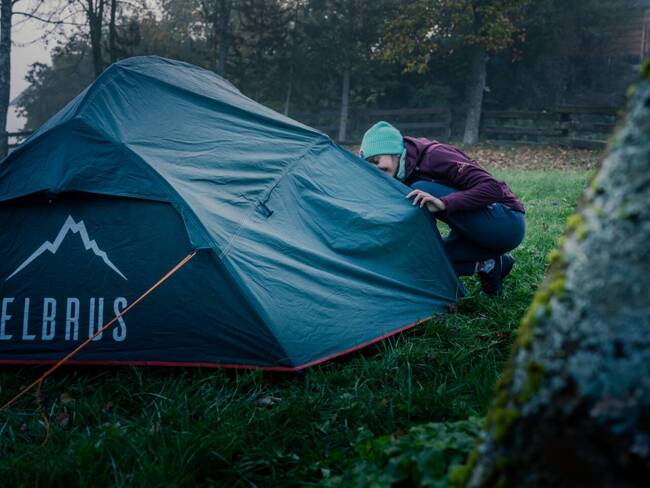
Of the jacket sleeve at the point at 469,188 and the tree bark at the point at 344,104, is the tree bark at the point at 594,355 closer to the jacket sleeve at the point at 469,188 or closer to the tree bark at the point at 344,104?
the jacket sleeve at the point at 469,188

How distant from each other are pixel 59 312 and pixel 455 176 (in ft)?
7.70

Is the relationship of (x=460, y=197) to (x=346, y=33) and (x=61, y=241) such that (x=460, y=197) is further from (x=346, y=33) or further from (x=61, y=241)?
(x=346, y=33)

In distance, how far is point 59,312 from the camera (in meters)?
2.98

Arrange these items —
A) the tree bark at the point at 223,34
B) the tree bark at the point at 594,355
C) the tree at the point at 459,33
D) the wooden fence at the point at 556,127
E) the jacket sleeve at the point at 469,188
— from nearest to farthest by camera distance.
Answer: the tree bark at the point at 594,355 → the jacket sleeve at the point at 469,188 → the wooden fence at the point at 556,127 → the tree at the point at 459,33 → the tree bark at the point at 223,34

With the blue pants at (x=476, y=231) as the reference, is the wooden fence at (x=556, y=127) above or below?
above

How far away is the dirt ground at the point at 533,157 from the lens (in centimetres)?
1394

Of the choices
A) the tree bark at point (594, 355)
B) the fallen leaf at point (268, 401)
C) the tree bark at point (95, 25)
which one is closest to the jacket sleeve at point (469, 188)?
the fallen leaf at point (268, 401)

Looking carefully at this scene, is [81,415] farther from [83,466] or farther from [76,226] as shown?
[76,226]

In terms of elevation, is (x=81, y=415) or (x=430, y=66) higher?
(x=430, y=66)

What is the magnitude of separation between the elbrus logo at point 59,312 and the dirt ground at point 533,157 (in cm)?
1180

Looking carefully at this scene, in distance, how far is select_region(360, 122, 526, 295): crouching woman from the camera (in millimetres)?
3688

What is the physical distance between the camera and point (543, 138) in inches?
819

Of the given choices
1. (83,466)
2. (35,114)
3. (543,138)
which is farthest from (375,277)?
(35,114)

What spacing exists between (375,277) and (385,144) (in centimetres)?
94
